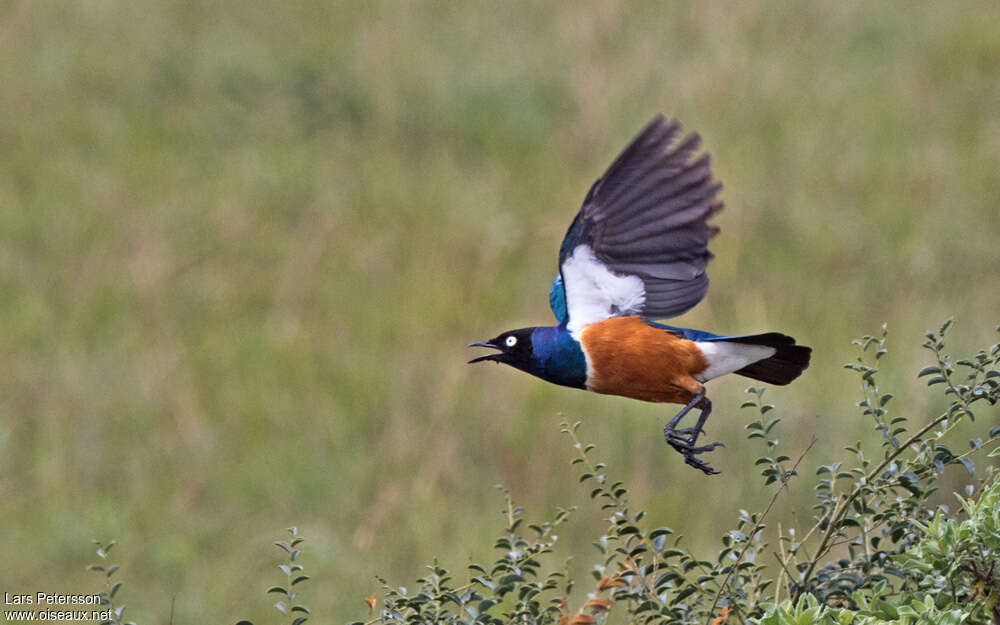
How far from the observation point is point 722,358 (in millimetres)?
2191

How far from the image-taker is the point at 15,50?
8836 mm

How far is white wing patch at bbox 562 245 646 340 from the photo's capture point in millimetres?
2242

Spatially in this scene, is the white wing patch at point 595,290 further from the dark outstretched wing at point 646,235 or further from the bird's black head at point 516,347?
the bird's black head at point 516,347

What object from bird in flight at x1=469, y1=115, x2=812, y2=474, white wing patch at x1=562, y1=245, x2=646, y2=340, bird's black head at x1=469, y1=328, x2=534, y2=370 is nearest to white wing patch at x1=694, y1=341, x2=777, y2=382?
bird in flight at x1=469, y1=115, x2=812, y2=474

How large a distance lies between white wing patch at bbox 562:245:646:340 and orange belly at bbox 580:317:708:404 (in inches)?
1.3

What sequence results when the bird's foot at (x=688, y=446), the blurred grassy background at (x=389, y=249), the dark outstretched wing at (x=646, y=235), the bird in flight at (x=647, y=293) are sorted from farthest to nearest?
Answer: the blurred grassy background at (x=389, y=249) → the dark outstretched wing at (x=646, y=235) → the bird in flight at (x=647, y=293) → the bird's foot at (x=688, y=446)

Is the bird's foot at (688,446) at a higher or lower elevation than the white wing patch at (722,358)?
lower

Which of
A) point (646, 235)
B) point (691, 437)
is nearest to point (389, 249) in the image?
point (646, 235)

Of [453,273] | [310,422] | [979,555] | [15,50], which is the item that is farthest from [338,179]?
[979,555]

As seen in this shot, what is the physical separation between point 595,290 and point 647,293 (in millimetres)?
83

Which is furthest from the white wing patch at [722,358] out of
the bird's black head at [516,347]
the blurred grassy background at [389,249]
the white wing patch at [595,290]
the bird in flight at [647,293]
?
the blurred grassy background at [389,249]

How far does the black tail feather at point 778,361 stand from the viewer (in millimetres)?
2060

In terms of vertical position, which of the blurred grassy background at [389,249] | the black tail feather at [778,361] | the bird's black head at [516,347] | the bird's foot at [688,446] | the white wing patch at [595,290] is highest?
the blurred grassy background at [389,249]

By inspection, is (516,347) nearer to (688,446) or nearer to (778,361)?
(688,446)
